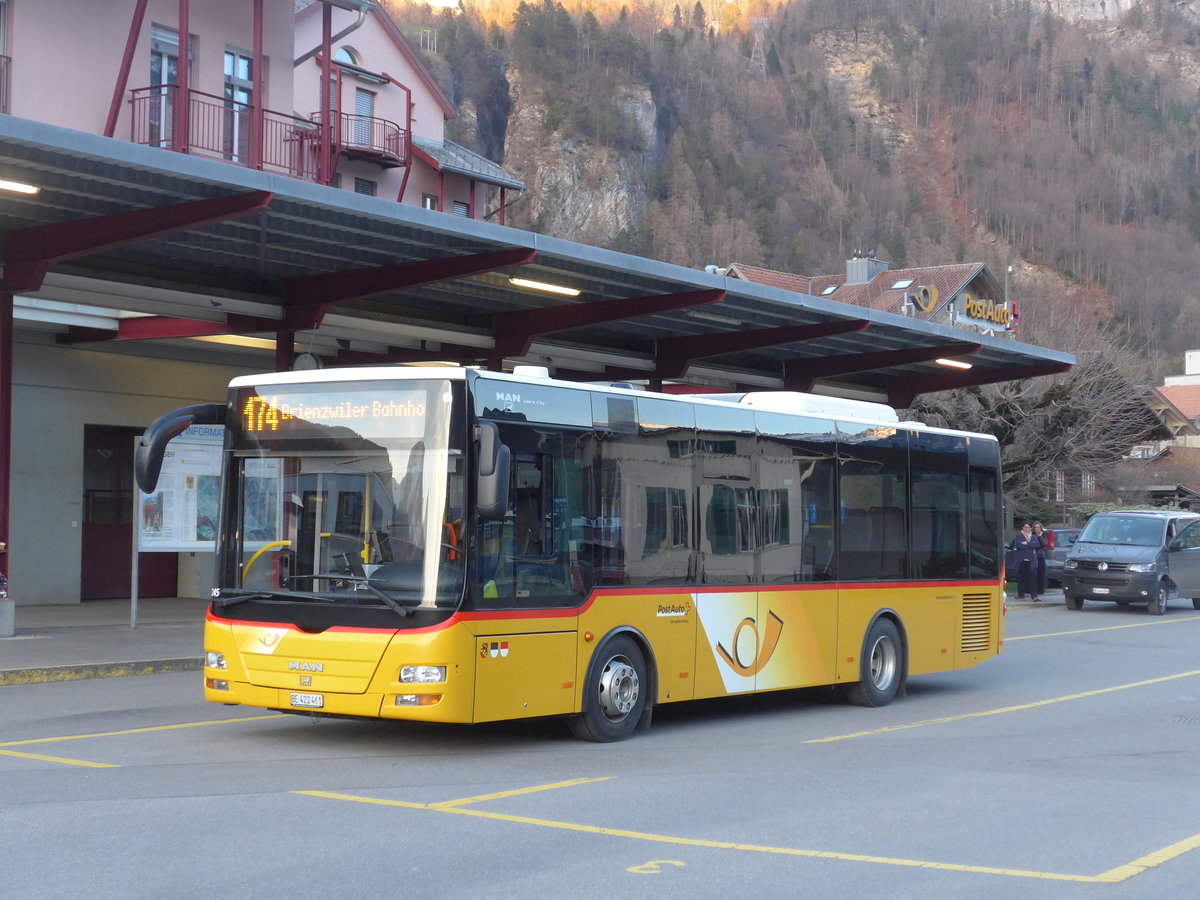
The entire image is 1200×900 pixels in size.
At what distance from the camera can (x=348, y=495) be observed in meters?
9.89

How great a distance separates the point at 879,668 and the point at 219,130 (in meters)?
18.5

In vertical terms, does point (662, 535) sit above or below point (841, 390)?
below

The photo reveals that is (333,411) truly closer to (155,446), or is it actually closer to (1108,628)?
(155,446)

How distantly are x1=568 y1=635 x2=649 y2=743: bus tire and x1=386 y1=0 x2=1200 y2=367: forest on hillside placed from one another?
103640mm

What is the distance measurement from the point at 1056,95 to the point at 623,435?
193 m

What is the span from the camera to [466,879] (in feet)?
21.2

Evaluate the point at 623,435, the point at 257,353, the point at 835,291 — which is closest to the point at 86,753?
the point at 623,435

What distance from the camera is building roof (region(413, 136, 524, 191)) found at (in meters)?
45.0

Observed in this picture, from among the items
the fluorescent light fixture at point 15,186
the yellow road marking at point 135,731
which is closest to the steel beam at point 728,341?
the fluorescent light fixture at point 15,186

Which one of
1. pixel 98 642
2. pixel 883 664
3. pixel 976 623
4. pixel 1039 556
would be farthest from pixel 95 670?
pixel 1039 556

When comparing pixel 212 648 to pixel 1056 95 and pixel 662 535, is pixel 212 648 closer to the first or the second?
pixel 662 535

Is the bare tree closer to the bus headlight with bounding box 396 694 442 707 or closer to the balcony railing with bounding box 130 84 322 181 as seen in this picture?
the balcony railing with bounding box 130 84 322 181

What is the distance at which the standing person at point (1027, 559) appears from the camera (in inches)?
1220

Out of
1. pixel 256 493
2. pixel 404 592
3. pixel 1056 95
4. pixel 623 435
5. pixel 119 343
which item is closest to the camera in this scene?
pixel 404 592
